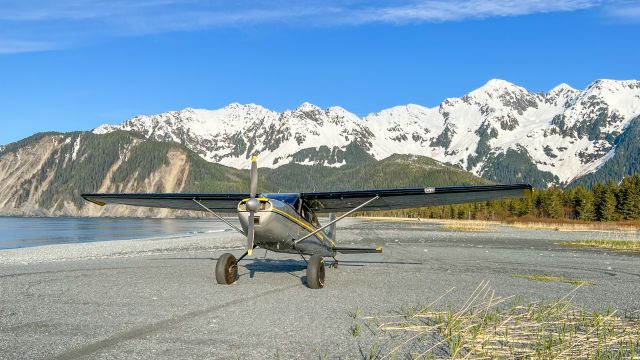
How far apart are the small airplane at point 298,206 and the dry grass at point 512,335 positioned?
5041 millimetres

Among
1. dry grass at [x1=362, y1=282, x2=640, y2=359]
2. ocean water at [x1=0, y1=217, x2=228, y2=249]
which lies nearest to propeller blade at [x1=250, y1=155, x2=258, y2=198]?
dry grass at [x1=362, y1=282, x2=640, y2=359]

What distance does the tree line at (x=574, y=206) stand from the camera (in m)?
96.1

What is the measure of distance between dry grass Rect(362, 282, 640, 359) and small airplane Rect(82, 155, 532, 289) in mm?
5041

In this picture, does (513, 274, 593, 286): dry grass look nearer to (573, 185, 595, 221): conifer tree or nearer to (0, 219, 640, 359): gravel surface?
(0, 219, 640, 359): gravel surface

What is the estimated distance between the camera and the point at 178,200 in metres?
18.8

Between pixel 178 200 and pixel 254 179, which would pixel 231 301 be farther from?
pixel 178 200

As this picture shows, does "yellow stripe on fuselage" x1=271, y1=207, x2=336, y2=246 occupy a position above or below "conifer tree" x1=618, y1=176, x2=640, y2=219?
below

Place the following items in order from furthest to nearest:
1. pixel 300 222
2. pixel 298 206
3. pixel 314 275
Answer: pixel 298 206 < pixel 300 222 < pixel 314 275

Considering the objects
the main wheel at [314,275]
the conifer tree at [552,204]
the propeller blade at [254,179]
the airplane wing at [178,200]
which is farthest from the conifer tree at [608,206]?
the propeller blade at [254,179]

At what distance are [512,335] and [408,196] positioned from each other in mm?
9470

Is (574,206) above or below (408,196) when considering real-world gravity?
above

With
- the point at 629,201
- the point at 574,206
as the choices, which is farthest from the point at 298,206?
the point at 574,206

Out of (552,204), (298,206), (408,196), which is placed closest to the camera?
(298,206)

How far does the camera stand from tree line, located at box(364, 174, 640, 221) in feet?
315
